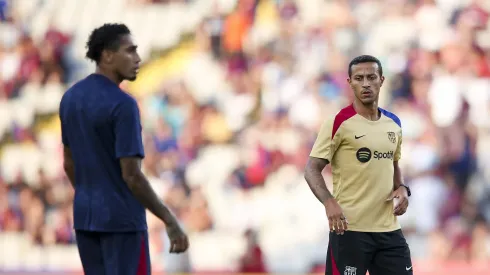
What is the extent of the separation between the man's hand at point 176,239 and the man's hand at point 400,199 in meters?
1.16

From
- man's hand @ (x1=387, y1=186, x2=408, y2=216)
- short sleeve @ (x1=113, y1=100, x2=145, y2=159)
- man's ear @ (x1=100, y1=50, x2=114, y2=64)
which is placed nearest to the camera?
short sleeve @ (x1=113, y1=100, x2=145, y2=159)

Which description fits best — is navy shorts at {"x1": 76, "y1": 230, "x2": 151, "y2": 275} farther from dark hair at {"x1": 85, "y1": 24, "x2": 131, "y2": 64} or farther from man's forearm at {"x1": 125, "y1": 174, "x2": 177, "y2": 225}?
dark hair at {"x1": 85, "y1": 24, "x2": 131, "y2": 64}

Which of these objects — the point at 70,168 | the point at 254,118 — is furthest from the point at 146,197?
the point at 254,118

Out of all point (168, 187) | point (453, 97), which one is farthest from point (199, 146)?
point (453, 97)

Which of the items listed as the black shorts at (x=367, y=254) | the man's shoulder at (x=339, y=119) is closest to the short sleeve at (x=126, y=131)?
the man's shoulder at (x=339, y=119)

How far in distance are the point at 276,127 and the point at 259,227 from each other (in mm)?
1207

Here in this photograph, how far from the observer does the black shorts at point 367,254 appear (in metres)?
4.83

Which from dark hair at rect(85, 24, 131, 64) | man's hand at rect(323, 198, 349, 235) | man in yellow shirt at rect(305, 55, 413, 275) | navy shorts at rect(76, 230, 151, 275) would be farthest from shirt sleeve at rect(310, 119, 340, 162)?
dark hair at rect(85, 24, 131, 64)

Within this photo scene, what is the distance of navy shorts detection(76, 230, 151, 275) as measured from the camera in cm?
436

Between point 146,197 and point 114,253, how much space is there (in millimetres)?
308

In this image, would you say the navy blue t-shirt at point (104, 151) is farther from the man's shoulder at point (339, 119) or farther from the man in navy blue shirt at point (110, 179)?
the man's shoulder at point (339, 119)

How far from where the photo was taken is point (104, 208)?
4.35 metres

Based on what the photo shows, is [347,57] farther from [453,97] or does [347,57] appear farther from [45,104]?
[45,104]

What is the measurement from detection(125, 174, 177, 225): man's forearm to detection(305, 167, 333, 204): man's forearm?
0.80 m
